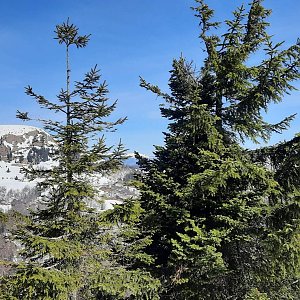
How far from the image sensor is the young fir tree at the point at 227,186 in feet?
30.4

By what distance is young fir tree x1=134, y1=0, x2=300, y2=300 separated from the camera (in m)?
9.27

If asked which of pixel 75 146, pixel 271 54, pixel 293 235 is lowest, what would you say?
pixel 293 235

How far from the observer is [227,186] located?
10570mm

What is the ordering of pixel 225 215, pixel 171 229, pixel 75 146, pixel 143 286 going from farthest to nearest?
pixel 171 229, pixel 225 215, pixel 143 286, pixel 75 146

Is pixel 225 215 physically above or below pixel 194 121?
below

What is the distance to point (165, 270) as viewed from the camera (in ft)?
34.0

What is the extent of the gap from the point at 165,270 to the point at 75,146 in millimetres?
4692

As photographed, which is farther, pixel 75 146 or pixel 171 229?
pixel 171 229

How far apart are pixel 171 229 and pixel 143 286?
2.05m

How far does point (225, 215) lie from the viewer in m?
10.2

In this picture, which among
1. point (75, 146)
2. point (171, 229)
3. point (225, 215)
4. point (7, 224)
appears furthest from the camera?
point (171, 229)

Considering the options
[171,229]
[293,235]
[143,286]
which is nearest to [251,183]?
[293,235]

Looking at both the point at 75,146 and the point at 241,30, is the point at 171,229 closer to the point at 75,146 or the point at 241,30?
the point at 75,146

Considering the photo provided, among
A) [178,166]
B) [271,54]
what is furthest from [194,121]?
[271,54]
